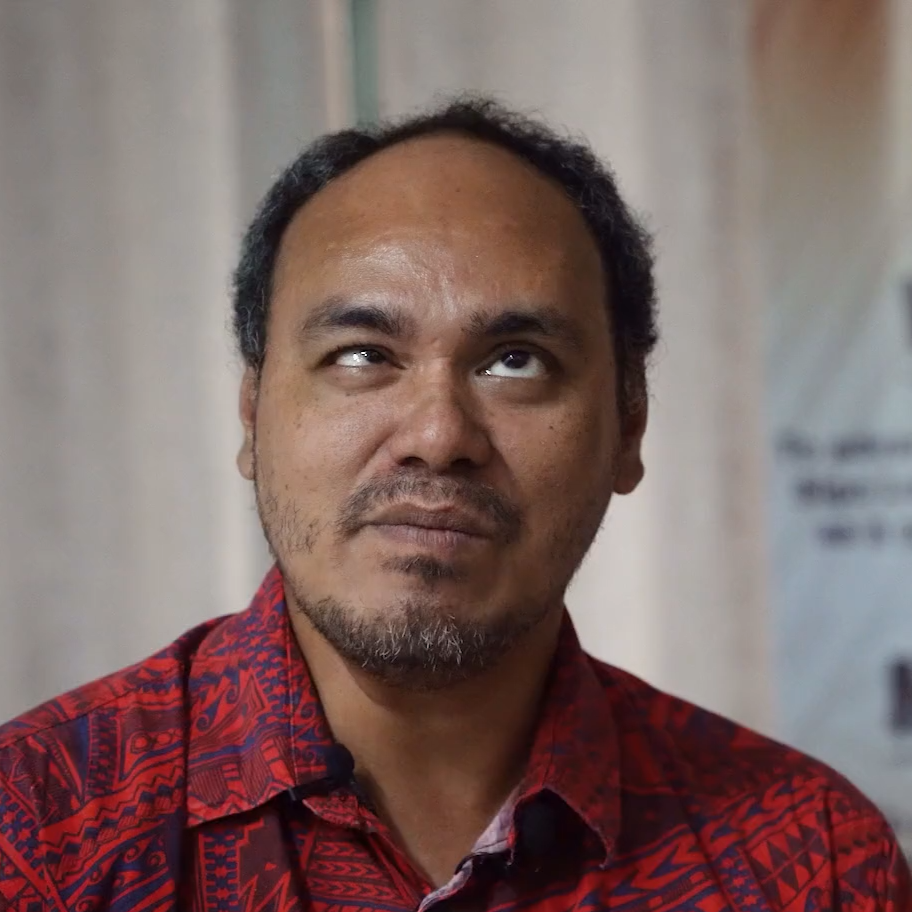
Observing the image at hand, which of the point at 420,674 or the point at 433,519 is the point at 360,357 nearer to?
the point at 433,519

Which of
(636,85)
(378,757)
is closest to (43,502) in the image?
(378,757)

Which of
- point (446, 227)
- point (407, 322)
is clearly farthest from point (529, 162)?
point (407, 322)

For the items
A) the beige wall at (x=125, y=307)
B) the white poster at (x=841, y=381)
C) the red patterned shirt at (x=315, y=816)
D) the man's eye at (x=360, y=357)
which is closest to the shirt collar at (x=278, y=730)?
the red patterned shirt at (x=315, y=816)

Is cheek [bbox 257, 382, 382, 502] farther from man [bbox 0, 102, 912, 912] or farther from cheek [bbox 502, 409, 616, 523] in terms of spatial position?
cheek [bbox 502, 409, 616, 523]

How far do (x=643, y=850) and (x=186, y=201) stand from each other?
1.21m

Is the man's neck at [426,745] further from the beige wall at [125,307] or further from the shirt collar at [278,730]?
the beige wall at [125,307]

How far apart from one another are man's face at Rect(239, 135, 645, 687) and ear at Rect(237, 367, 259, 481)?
71mm

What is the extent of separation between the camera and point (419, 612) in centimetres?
93

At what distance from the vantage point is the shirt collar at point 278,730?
941mm

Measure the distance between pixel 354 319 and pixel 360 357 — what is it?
1.5 inches

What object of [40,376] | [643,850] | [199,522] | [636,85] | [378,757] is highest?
[636,85]

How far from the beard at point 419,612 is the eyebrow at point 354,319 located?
0.14 m

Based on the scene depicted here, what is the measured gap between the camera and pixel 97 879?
0.85 m

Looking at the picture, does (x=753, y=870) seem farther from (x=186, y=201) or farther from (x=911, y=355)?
(x=186, y=201)
